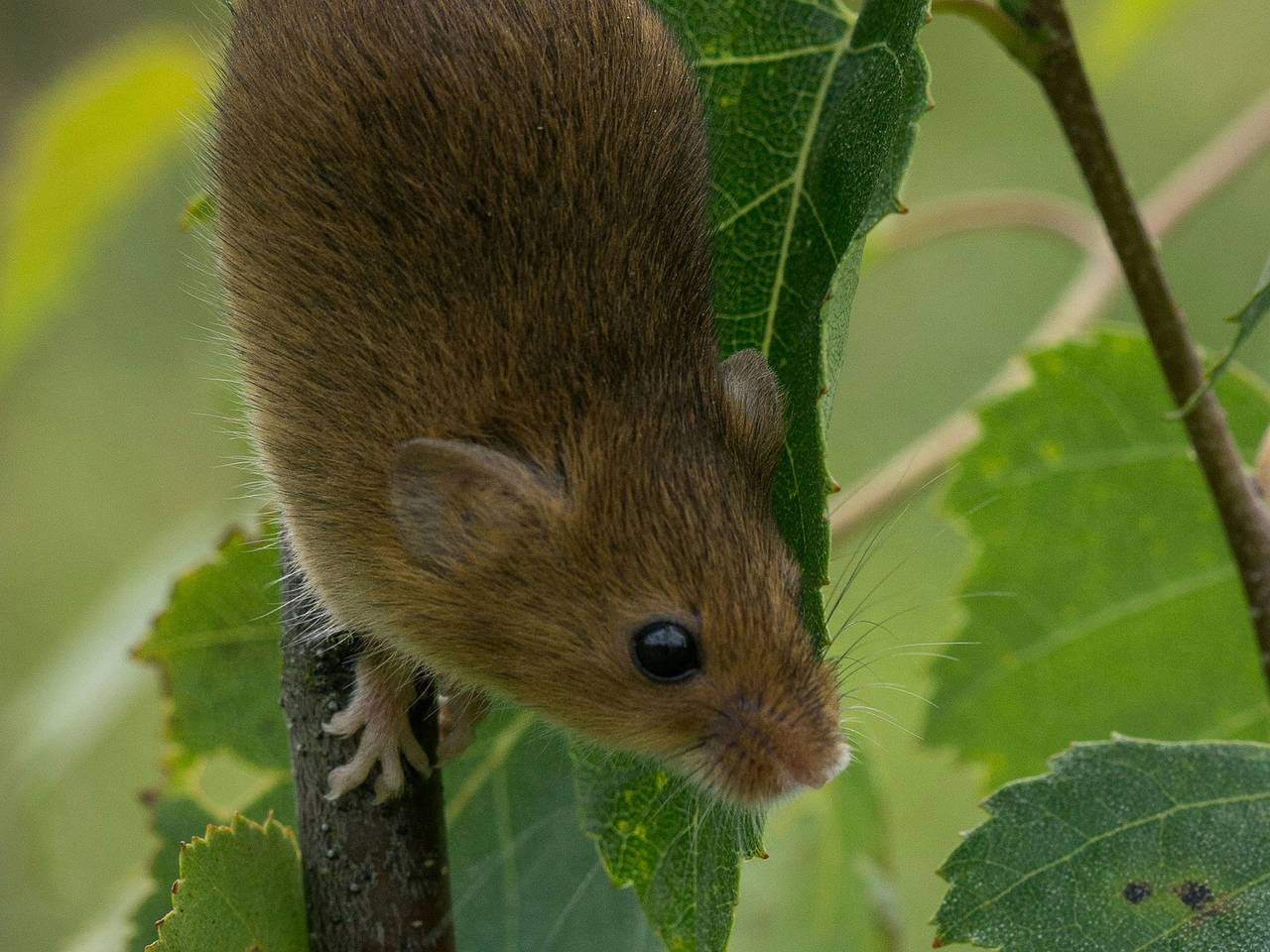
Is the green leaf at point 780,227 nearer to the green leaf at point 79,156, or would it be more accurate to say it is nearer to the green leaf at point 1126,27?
the green leaf at point 1126,27

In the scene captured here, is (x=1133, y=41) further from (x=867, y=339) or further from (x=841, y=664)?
(x=867, y=339)

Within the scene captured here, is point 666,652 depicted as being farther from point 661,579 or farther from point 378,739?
point 378,739

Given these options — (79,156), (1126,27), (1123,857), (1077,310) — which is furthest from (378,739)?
(79,156)

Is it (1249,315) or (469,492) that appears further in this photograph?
(469,492)

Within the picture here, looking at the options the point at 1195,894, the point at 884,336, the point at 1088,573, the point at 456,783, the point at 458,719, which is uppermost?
the point at 458,719

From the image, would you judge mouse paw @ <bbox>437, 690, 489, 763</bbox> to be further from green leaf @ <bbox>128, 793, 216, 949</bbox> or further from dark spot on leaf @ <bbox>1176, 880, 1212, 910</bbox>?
dark spot on leaf @ <bbox>1176, 880, 1212, 910</bbox>

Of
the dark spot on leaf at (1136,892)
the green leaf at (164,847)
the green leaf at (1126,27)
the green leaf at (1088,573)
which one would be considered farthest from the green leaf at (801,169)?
the green leaf at (1126,27)
